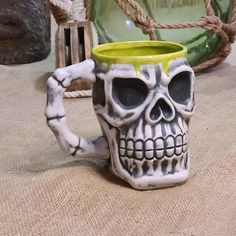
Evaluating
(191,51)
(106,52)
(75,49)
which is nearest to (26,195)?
(106,52)

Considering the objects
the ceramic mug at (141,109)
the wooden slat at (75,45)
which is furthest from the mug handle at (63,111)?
the wooden slat at (75,45)

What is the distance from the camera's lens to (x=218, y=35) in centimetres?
91

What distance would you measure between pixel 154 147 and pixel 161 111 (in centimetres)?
3

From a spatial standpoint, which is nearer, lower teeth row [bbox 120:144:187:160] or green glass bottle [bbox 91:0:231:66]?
lower teeth row [bbox 120:144:187:160]

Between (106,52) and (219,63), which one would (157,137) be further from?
(219,63)

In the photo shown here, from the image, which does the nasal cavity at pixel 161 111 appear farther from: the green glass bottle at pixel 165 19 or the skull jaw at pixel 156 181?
the green glass bottle at pixel 165 19

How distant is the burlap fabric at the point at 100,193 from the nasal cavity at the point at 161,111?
0.06 meters

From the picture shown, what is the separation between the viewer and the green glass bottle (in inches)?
34.6

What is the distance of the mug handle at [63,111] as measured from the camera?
488 mm

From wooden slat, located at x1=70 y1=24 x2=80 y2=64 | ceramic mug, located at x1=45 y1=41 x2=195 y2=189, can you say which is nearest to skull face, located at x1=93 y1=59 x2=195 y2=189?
ceramic mug, located at x1=45 y1=41 x2=195 y2=189

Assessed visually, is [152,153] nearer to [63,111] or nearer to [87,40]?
[63,111]

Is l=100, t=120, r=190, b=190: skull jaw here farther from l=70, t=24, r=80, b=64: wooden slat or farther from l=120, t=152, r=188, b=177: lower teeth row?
l=70, t=24, r=80, b=64: wooden slat

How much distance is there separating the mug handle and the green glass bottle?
1.31 feet

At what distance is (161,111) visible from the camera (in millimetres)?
477
